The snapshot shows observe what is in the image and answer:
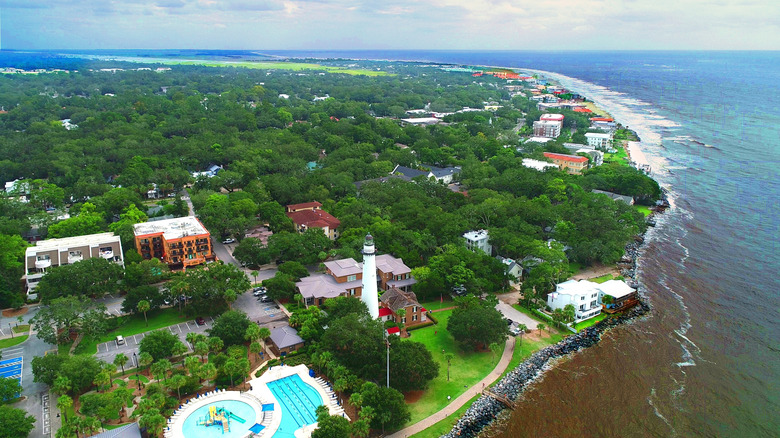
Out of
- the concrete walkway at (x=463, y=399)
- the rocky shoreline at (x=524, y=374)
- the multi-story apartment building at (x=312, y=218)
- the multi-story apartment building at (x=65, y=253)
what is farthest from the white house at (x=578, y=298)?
the multi-story apartment building at (x=65, y=253)

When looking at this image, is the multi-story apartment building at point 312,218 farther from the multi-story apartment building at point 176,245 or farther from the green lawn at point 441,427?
the green lawn at point 441,427

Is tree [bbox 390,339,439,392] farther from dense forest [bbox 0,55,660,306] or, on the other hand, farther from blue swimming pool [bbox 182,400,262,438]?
dense forest [bbox 0,55,660,306]

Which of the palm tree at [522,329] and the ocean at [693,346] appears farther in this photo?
the palm tree at [522,329]

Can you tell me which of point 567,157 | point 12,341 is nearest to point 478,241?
point 12,341

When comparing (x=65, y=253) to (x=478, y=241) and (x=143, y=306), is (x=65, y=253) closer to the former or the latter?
(x=143, y=306)

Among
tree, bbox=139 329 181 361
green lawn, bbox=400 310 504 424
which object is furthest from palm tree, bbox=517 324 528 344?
tree, bbox=139 329 181 361

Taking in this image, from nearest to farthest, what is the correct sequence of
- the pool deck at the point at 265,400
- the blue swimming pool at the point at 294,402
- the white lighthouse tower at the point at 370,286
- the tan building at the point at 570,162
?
1. the pool deck at the point at 265,400
2. the blue swimming pool at the point at 294,402
3. the white lighthouse tower at the point at 370,286
4. the tan building at the point at 570,162
